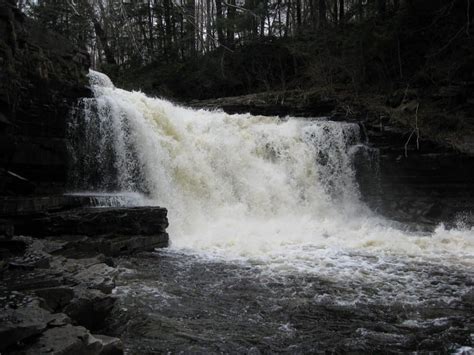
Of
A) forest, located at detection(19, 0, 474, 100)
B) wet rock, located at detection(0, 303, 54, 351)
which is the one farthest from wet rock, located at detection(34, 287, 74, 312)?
forest, located at detection(19, 0, 474, 100)

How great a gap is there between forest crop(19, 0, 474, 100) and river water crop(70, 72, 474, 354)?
2.50 m

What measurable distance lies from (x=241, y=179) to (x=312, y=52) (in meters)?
7.96

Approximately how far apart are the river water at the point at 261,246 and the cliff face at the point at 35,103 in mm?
499

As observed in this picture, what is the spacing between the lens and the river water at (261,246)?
4949mm

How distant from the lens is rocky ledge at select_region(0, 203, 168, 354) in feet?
12.0

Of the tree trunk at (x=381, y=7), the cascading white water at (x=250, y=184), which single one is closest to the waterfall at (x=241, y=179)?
the cascading white water at (x=250, y=184)

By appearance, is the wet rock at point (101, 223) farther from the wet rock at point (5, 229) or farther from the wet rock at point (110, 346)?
the wet rock at point (110, 346)

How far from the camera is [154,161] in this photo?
11.8 metres

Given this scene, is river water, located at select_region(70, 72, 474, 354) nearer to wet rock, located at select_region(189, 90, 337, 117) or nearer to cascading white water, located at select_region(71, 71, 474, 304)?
cascading white water, located at select_region(71, 71, 474, 304)

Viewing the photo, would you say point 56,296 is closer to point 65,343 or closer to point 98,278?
point 98,278

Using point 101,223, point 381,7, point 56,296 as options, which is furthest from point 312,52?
point 56,296

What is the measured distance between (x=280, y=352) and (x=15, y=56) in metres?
9.10

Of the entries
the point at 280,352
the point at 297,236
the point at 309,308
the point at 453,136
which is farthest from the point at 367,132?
the point at 280,352

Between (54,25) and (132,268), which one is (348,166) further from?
(54,25)
